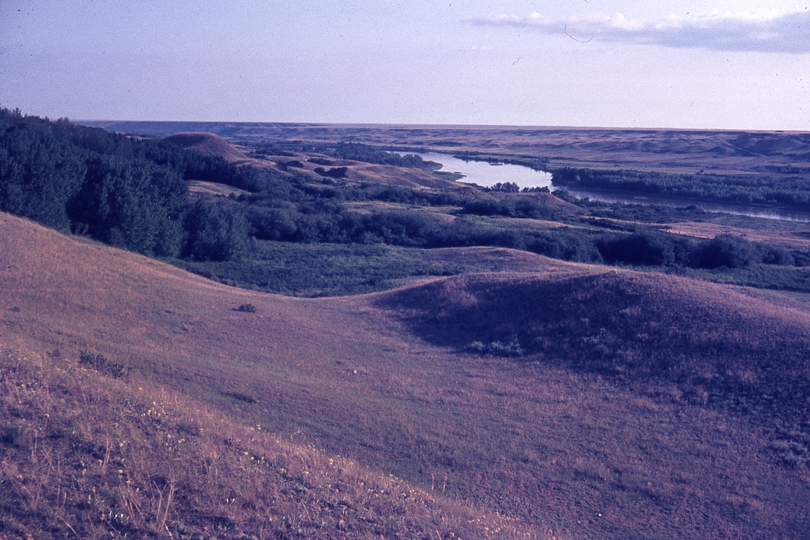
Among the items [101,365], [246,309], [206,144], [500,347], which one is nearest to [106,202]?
[246,309]

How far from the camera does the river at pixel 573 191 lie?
205 ft

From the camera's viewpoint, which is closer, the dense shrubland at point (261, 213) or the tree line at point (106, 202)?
the tree line at point (106, 202)

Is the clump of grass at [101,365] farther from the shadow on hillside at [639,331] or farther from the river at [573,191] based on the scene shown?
the river at [573,191]

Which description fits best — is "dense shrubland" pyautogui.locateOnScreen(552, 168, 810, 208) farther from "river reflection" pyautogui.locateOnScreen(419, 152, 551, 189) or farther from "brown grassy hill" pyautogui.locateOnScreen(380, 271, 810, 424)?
"brown grassy hill" pyautogui.locateOnScreen(380, 271, 810, 424)

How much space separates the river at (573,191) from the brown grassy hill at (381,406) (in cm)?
5182

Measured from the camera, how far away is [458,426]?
37.0ft

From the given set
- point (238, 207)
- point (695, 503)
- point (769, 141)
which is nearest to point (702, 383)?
point (695, 503)

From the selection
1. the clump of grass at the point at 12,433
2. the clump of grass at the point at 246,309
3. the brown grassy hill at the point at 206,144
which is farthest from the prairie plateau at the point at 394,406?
the brown grassy hill at the point at 206,144

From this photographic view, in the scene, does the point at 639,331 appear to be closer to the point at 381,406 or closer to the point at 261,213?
the point at 381,406

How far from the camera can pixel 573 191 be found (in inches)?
3319

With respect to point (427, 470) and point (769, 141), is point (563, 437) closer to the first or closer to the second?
point (427, 470)

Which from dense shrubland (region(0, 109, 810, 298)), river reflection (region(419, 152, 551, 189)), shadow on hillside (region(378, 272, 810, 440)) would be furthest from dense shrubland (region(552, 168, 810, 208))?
shadow on hillside (region(378, 272, 810, 440))

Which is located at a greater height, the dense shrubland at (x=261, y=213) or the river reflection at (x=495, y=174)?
the river reflection at (x=495, y=174)

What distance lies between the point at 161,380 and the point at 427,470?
5411mm
